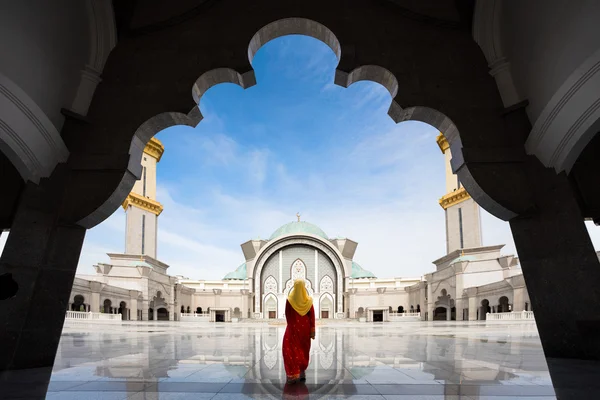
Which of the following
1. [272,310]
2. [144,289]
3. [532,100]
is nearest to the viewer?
[532,100]

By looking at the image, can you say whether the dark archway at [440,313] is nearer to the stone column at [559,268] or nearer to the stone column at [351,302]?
the stone column at [351,302]

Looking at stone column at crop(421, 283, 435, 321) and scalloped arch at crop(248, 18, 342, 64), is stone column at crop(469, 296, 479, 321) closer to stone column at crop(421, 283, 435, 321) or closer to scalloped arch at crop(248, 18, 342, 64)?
stone column at crop(421, 283, 435, 321)

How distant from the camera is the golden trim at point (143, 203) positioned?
3962cm

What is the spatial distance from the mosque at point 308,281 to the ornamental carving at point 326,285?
11 centimetres

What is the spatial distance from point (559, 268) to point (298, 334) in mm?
2804

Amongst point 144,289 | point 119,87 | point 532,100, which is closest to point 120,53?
point 119,87

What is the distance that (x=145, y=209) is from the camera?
41.3 metres

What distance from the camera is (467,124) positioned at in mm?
5352

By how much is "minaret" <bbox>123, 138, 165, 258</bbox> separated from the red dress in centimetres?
3705

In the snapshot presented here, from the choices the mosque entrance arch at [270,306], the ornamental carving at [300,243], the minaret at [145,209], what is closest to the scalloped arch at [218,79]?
the minaret at [145,209]

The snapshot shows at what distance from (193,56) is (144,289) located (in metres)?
35.5

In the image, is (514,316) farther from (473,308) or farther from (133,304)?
(133,304)

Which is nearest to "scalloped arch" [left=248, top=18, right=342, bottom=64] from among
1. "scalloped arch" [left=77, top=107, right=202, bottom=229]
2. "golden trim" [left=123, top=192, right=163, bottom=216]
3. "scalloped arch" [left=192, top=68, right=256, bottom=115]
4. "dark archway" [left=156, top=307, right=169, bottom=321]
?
"scalloped arch" [left=192, top=68, right=256, bottom=115]

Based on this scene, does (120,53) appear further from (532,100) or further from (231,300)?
(231,300)
